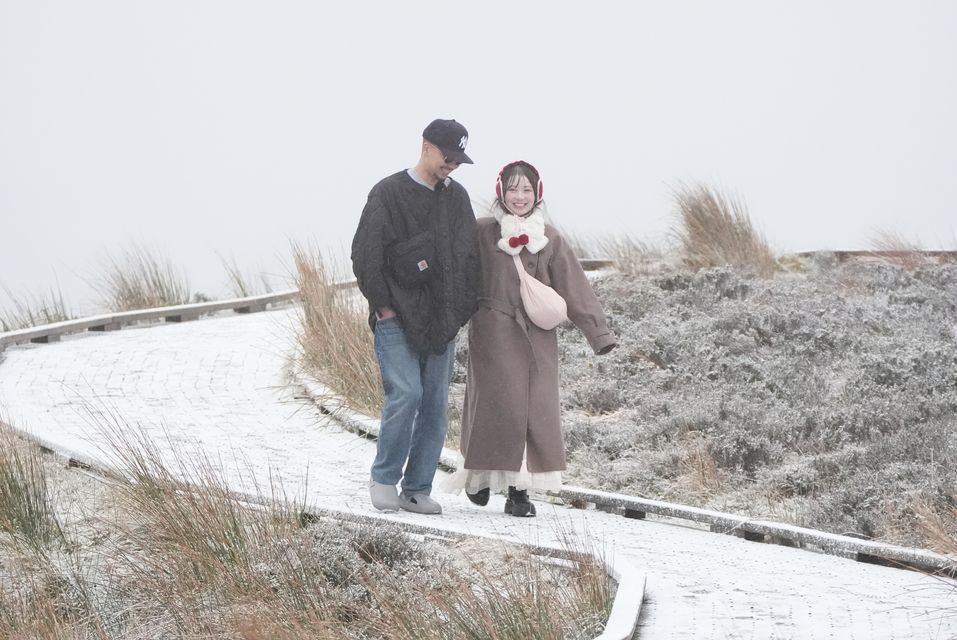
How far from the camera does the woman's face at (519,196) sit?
682cm

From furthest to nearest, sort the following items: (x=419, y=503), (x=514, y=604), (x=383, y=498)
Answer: (x=419, y=503) → (x=383, y=498) → (x=514, y=604)

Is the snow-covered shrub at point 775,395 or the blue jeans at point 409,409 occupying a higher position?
the blue jeans at point 409,409

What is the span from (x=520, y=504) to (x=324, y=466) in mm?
1935

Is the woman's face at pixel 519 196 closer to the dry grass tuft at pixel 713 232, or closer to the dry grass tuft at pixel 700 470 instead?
the dry grass tuft at pixel 700 470

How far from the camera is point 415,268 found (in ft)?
21.9

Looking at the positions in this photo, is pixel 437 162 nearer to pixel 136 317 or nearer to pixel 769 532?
pixel 769 532

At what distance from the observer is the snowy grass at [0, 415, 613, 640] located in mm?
4781

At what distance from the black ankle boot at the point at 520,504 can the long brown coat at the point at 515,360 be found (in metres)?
0.24

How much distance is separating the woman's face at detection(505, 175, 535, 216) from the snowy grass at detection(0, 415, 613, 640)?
5.72 feet

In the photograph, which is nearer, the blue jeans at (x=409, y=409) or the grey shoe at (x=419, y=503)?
the blue jeans at (x=409, y=409)

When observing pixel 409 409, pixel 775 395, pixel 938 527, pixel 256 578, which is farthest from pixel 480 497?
pixel 775 395

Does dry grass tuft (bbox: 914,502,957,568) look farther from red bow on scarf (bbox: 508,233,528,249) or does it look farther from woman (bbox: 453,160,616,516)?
red bow on scarf (bbox: 508,233,528,249)

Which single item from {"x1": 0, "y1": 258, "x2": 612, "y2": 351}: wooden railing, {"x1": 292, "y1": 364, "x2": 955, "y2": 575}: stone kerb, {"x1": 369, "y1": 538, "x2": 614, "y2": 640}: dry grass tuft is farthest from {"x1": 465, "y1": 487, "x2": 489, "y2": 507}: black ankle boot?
Result: {"x1": 0, "y1": 258, "x2": 612, "y2": 351}: wooden railing

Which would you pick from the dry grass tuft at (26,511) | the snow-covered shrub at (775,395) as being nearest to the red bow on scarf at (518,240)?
the snow-covered shrub at (775,395)
